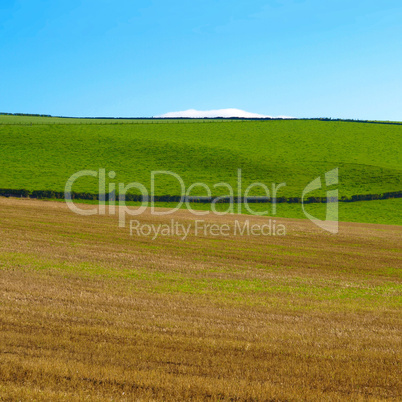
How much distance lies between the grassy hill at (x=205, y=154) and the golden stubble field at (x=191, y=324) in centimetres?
3243

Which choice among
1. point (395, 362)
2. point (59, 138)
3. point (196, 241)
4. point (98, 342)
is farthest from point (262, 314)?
point (59, 138)

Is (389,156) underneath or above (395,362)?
above

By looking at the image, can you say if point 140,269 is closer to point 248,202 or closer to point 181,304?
point 181,304

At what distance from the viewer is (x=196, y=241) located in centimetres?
2861

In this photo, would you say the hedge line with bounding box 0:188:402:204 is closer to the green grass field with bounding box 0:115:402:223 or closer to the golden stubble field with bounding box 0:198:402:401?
the green grass field with bounding box 0:115:402:223

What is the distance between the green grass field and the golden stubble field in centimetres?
2873

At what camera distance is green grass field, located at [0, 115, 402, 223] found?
189 feet

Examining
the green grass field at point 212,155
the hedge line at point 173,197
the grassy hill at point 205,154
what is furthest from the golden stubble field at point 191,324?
the grassy hill at point 205,154

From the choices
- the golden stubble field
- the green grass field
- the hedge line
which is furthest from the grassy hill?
the golden stubble field

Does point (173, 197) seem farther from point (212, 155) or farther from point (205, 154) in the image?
point (205, 154)

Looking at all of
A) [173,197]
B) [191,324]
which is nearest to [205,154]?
[173,197]

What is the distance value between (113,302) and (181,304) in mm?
1981

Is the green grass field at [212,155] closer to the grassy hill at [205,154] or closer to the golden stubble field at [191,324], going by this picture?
the grassy hill at [205,154]

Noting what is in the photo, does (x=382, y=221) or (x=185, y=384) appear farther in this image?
(x=382, y=221)
